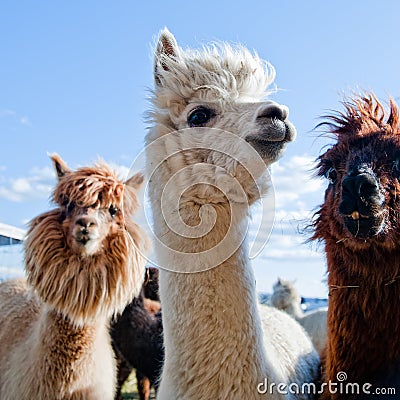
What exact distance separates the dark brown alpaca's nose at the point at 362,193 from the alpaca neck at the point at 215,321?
1.75 ft

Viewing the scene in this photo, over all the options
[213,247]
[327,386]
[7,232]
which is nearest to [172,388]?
[213,247]

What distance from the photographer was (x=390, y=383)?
8.08ft

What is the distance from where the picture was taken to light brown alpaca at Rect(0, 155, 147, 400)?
3598 millimetres

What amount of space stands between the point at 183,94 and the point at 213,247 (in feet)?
3.06

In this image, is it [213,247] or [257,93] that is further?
[257,93]

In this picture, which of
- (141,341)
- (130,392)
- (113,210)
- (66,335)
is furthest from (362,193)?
(130,392)

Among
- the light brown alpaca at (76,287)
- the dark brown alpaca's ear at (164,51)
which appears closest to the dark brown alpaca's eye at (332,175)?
the dark brown alpaca's ear at (164,51)

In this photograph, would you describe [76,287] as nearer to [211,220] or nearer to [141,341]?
[211,220]

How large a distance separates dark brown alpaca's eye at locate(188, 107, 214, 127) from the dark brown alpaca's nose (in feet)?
2.69

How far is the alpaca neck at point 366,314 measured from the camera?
2527 millimetres

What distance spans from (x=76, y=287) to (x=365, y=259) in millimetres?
2197

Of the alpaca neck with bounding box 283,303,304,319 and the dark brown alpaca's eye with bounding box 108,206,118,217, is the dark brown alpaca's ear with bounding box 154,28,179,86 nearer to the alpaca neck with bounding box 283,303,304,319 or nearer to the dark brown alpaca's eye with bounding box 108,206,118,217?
the dark brown alpaca's eye with bounding box 108,206,118,217

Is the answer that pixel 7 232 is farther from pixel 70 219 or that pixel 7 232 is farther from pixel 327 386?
pixel 327 386

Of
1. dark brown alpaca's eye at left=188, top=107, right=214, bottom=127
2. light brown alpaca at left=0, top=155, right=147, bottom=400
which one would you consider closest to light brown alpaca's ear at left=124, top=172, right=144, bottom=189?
light brown alpaca at left=0, top=155, right=147, bottom=400
